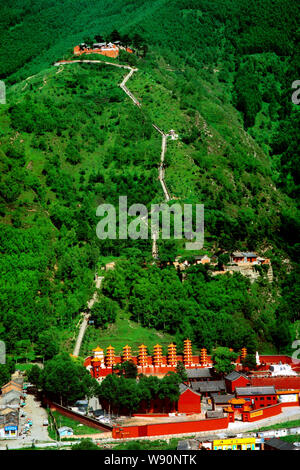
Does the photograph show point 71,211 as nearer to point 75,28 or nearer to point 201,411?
point 201,411

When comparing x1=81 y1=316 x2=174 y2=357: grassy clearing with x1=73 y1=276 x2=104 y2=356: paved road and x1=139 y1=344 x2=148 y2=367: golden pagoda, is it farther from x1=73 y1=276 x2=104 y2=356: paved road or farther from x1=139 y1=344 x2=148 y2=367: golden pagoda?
x1=139 y1=344 x2=148 y2=367: golden pagoda

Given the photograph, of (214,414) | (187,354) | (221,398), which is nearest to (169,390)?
(214,414)

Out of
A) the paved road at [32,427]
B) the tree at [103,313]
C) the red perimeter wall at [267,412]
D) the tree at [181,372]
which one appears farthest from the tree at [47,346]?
the red perimeter wall at [267,412]

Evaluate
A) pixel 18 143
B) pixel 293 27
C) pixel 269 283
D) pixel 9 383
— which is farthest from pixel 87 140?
pixel 293 27

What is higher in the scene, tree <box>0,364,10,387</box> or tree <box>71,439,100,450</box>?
tree <box>0,364,10,387</box>

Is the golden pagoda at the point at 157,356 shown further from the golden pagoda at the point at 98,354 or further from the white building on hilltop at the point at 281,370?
the white building on hilltop at the point at 281,370

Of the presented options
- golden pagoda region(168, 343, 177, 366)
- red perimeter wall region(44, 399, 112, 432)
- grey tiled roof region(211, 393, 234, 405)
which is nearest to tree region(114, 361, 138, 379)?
golden pagoda region(168, 343, 177, 366)

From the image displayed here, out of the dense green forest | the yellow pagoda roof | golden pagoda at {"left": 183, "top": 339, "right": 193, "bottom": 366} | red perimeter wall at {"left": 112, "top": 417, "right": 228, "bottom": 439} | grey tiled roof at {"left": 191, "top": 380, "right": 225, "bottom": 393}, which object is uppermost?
the dense green forest
